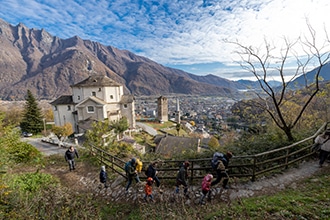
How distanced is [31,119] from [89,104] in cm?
1067

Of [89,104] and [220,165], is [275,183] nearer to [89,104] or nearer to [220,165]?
[220,165]

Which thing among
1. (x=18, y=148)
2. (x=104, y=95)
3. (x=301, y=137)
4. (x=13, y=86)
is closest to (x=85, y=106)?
(x=104, y=95)

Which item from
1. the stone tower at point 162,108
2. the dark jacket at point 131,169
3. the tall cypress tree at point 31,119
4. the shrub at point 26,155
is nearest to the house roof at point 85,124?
the tall cypress tree at point 31,119

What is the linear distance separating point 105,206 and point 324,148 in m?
9.15

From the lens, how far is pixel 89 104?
29078 mm

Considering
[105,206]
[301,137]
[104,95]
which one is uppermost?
[104,95]

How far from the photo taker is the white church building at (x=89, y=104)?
95.3 feet

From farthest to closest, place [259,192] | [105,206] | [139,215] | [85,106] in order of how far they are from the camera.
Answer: [85,106] → [105,206] → [259,192] → [139,215]

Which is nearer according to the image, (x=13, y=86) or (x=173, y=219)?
(x=173, y=219)

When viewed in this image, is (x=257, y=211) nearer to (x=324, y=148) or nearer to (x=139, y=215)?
(x=139, y=215)

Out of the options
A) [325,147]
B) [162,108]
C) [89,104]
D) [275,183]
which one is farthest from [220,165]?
[162,108]

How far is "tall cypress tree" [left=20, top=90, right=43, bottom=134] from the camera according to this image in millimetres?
28812

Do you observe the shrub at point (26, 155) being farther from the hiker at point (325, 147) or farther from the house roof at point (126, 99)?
the house roof at point (126, 99)

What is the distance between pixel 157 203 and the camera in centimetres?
580
